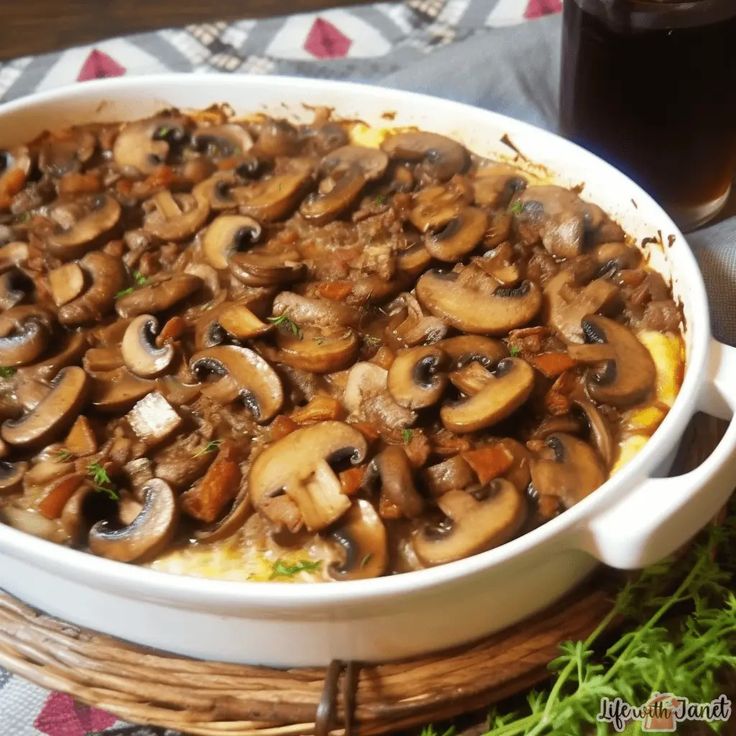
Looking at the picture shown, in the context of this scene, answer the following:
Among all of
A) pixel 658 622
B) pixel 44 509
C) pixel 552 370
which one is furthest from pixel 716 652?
pixel 44 509

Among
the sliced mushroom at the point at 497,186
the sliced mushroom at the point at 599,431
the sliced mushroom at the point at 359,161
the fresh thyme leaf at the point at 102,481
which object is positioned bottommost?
the sliced mushroom at the point at 599,431

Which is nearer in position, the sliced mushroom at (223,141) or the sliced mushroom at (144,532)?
the sliced mushroom at (144,532)

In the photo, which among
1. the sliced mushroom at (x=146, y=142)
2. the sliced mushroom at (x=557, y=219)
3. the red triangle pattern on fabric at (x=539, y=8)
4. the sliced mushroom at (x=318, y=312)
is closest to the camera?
the sliced mushroom at (x=318, y=312)

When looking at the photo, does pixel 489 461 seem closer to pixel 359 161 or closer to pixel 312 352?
pixel 312 352

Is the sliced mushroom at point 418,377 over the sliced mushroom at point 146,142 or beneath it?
beneath

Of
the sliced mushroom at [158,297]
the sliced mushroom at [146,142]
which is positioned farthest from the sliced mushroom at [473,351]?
the sliced mushroom at [146,142]

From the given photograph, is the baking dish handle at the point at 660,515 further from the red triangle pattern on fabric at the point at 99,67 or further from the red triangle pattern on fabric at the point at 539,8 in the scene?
the red triangle pattern on fabric at the point at 99,67

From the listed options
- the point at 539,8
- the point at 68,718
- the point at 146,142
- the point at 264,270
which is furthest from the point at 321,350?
the point at 539,8
